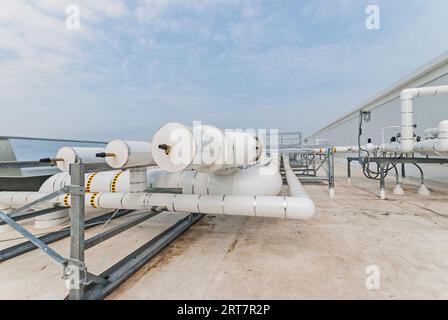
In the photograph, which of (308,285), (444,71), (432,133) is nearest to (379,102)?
(444,71)

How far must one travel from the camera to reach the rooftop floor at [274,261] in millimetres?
1274

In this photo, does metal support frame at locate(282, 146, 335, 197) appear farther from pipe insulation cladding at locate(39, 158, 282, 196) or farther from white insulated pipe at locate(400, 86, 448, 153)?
pipe insulation cladding at locate(39, 158, 282, 196)

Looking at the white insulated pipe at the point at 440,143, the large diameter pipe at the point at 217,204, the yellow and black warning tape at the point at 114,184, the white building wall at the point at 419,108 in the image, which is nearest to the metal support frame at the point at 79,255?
the large diameter pipe at the point at 217,204

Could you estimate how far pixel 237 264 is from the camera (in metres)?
1.57

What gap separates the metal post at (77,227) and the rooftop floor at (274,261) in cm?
21

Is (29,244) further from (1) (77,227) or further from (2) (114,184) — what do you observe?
(1) (77,227)

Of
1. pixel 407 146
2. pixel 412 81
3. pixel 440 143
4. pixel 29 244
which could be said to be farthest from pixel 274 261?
pixel 412 81

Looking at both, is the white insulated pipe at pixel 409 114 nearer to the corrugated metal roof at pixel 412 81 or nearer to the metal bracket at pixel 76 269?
the corrugated metal roof at pixel 412 81

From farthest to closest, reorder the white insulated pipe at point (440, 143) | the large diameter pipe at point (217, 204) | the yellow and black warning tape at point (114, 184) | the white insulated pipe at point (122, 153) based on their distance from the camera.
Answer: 1. the white insulated pipe at point (440, 143)
2. the yellow and black warning tape at point (114, 184)
3. the large diameter pipe at point (217, 204)
4. the white insulated pipe at point (122, 153)

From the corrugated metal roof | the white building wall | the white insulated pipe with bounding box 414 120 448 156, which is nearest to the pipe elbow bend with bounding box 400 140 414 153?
the white insulated pipe with bounding box 414 120 448 156

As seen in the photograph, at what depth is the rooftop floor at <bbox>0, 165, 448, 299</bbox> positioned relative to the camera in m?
1.27
